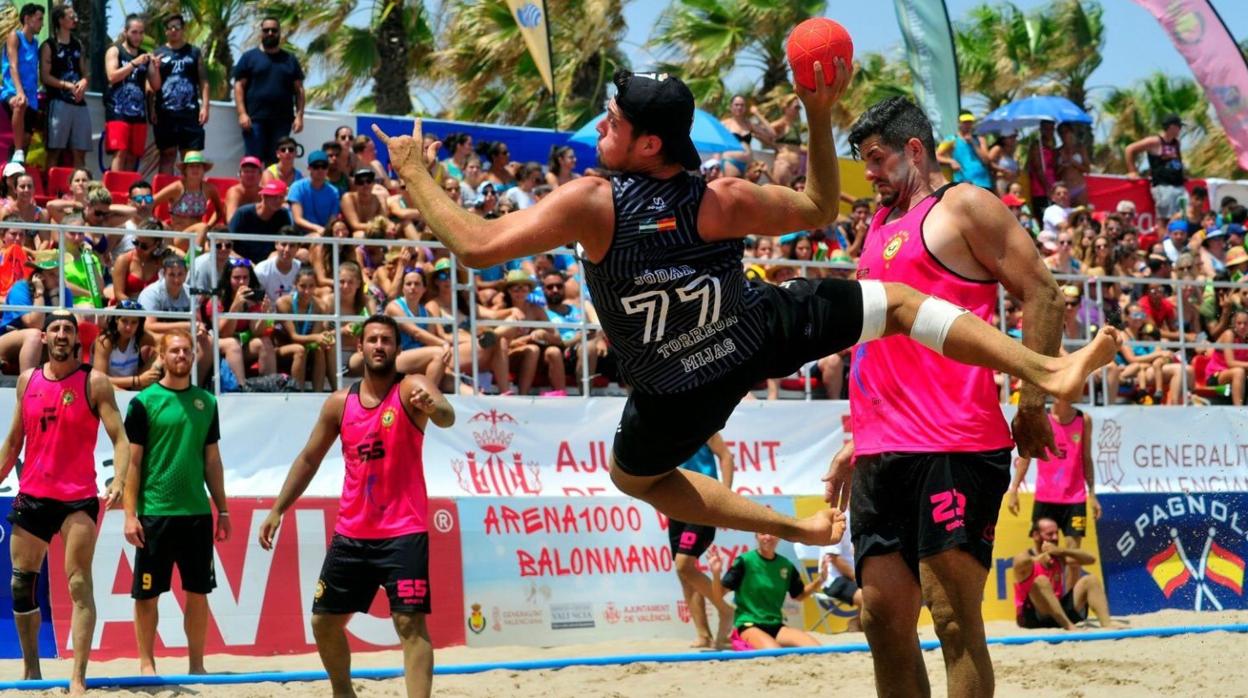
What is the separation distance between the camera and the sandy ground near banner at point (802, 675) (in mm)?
8172

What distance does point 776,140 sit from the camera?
16.9m

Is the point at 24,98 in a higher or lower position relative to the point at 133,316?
higher

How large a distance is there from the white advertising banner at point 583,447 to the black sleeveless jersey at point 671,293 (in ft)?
19.9

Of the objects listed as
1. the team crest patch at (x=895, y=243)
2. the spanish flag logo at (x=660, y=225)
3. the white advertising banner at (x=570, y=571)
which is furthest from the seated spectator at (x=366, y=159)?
the spanish flag logo at (x=660, y=225)

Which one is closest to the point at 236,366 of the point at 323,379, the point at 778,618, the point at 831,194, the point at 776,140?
the point at 323,379

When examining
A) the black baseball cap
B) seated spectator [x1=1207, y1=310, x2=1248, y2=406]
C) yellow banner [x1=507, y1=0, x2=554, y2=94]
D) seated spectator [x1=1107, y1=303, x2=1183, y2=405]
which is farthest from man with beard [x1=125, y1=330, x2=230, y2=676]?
seated spectator [x1=1207, y1=310, x2=1248, y2=406]

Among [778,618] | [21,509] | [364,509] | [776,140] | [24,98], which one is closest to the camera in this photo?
[364,509]

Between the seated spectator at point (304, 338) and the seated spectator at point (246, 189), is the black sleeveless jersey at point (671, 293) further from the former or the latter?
the seated spectator at point (246, 189)

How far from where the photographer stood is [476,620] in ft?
34.2

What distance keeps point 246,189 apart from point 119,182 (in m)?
1.19

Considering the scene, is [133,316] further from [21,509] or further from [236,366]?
[21,509]

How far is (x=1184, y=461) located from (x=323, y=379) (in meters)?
7.54

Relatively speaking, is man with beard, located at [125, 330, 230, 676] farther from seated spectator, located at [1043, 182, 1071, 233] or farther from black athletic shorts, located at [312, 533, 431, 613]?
seated spectator, located at [1043, 182, 1071, 233]

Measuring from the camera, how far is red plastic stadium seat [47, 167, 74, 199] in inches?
491
